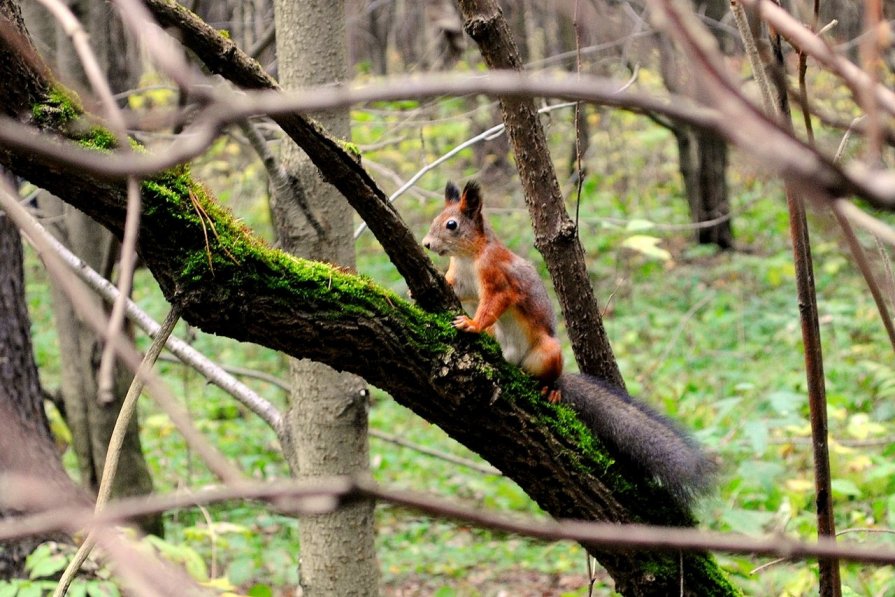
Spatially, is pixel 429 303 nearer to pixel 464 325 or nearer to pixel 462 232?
pixel 464 325

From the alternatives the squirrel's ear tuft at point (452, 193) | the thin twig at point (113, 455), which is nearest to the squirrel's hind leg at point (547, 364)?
the squirrel's ear tuft at point (452, 193)

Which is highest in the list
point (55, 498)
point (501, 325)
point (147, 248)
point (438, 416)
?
point (501, 325)

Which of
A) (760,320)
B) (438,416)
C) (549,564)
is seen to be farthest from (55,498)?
(760,320)

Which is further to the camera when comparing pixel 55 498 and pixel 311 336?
pixel 311 336

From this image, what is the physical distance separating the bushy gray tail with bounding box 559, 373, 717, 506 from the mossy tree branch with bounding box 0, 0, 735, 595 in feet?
0.23

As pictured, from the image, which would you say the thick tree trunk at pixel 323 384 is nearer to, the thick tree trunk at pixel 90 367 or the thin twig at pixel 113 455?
the thin twig at pixel 113 455

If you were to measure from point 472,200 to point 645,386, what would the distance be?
4199 mm

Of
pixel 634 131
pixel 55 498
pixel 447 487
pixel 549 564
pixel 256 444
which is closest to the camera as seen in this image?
pixel 55 498

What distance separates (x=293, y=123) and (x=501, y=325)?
173 cm

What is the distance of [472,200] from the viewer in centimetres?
375

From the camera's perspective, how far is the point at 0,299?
464cm

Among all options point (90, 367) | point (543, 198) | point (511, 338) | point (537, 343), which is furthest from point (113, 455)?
point (90, 367)

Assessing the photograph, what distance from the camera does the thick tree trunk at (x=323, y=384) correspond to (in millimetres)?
3469

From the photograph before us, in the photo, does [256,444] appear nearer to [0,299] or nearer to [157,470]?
[157,470]
